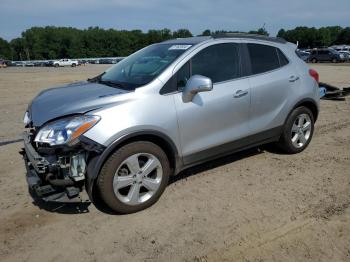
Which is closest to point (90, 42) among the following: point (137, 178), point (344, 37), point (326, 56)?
point (344, 37)

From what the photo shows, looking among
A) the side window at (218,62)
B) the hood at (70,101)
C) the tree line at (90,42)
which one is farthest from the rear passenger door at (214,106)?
the tree line at (90,42)

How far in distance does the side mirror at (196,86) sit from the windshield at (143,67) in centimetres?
37

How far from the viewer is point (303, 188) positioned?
4453 millimetres

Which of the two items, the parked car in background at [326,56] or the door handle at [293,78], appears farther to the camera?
the parked car in background at [326,56]

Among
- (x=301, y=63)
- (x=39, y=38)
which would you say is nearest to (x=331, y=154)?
(x=301, y=63)

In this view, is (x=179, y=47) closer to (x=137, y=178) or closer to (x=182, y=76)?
(x=182, y=76)

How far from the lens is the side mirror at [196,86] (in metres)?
3.95

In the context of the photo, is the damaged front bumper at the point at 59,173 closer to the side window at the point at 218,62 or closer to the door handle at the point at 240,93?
the side window at the point at 218,62

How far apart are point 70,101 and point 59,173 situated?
803mm

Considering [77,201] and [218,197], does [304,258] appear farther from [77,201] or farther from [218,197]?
[77,201]

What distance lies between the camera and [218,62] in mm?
4578

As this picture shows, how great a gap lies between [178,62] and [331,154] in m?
3.08

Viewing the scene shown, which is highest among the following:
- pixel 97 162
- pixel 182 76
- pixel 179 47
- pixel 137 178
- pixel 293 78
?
pixel 179 47

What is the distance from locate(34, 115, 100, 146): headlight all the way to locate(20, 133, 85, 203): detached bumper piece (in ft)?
0.53
